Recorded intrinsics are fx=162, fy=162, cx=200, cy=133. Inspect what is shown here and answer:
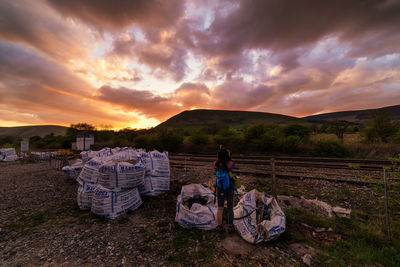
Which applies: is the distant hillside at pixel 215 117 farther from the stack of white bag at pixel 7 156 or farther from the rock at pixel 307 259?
the rock at pixel 307 259

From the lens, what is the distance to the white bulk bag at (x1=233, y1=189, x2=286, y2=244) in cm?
278

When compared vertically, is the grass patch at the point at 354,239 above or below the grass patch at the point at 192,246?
above

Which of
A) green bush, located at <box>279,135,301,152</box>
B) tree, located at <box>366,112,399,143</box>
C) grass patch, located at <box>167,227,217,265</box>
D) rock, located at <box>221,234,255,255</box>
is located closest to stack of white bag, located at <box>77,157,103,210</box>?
grass patch, located at <box>167,227,217,265</box>

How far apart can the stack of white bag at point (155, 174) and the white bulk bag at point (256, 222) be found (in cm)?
267

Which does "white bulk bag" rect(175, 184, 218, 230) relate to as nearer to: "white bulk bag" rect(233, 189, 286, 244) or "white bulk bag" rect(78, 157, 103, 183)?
"white bulk bag" rect(233, 189, 286, 244)

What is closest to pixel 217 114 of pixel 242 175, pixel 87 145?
pixel 87 145

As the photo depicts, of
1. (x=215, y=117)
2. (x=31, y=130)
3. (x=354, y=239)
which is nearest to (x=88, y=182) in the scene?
(x=354, y=239)

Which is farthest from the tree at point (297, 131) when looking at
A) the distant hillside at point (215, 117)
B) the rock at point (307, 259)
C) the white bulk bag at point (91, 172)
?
the distant hillside at point (215, 117)

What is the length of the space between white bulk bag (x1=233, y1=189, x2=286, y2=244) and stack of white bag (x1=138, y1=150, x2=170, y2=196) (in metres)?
2.67

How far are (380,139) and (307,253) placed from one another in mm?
19427

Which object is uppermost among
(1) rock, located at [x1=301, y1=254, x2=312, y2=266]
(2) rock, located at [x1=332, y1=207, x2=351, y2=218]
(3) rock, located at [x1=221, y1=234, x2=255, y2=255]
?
(2) rock, located at [x1=332, y1=207, x2=351, y2=218]

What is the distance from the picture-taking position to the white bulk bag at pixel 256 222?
Answer: 2.78 m

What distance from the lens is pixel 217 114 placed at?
92.1m

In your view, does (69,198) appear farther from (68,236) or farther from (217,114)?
(217,114)
